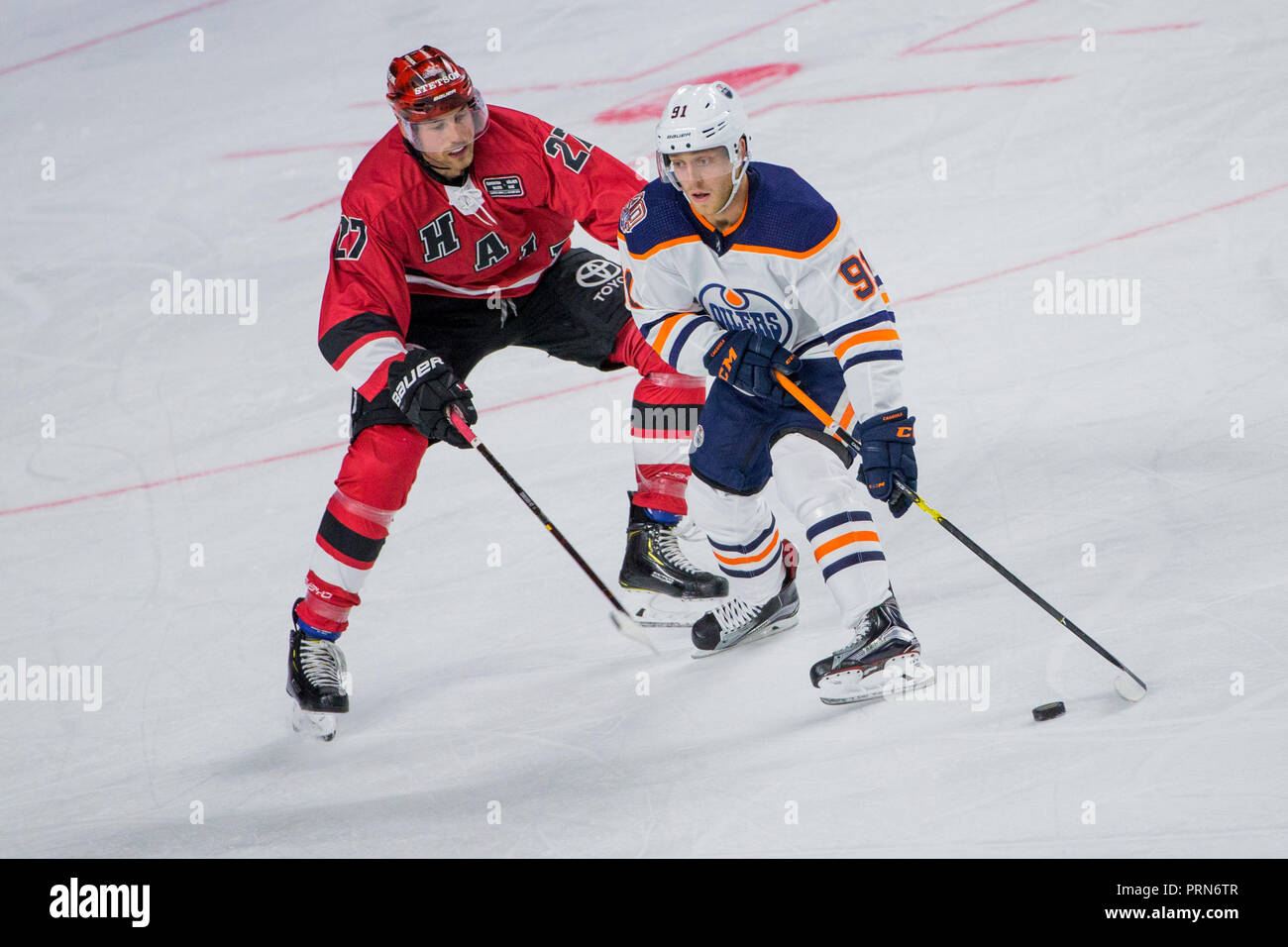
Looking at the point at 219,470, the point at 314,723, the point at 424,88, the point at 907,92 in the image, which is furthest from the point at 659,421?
the point at 907,92

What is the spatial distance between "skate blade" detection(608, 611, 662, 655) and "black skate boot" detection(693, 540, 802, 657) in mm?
124

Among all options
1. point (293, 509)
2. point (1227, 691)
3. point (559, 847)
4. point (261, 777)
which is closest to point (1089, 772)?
point (1227, 691)

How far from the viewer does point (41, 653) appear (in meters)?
3.90

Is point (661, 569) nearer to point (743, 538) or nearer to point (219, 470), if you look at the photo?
point (743, 538)

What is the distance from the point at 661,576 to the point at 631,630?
27 cm

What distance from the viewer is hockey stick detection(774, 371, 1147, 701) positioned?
111 inches

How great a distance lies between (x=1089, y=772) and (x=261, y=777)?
193 centimetres

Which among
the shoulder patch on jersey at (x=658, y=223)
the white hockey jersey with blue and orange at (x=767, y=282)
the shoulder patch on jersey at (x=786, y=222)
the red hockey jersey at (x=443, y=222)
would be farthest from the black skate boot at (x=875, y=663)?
the red hockey jersey at (x=443, y=222)

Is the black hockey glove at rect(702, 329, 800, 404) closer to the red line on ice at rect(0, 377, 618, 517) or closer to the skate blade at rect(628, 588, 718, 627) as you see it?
the skate blade at rect(628, 588, 718, 627)

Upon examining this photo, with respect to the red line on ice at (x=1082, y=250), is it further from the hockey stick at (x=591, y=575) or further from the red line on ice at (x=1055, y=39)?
the hockey stick at (x=591, y=575)

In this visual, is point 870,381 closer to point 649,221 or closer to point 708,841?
point 649,221

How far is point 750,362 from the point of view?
2.99 m

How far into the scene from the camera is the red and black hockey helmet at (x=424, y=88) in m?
3.33

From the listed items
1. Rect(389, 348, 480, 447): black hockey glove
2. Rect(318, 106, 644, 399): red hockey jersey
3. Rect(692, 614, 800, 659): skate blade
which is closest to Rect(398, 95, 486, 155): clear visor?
Rect(318, 106, 644, 399): red hockey jersey
